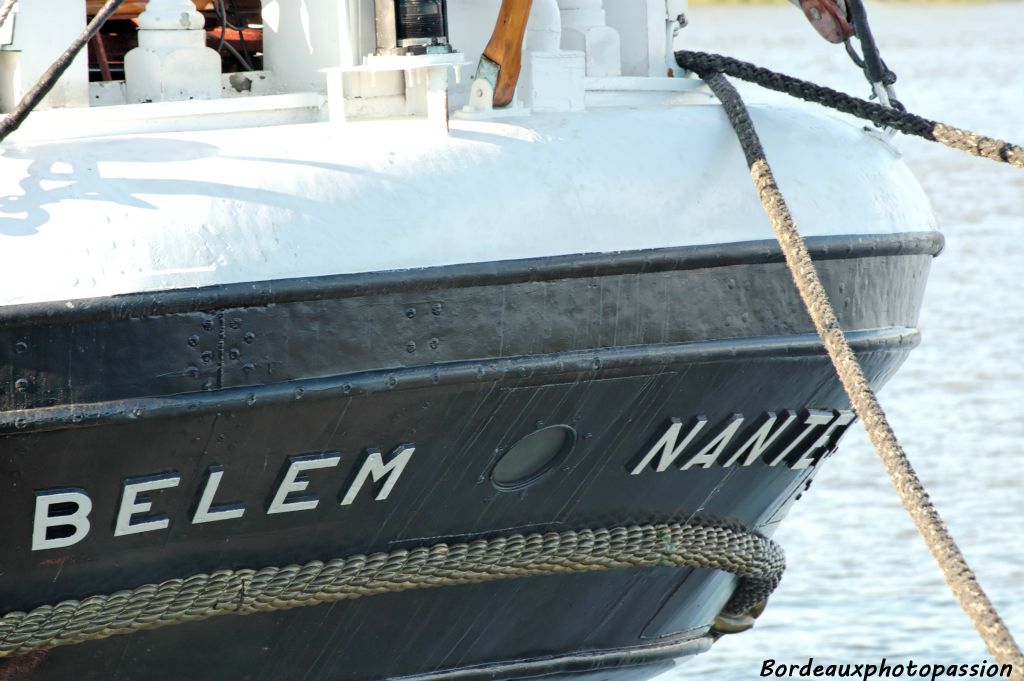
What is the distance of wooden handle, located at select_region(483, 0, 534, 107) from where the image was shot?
14.9 ft

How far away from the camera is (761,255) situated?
4559 millimetres

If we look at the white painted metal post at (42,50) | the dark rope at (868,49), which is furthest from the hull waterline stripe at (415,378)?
the white painted metal post at (42,50)

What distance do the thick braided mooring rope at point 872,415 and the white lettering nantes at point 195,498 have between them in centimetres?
102

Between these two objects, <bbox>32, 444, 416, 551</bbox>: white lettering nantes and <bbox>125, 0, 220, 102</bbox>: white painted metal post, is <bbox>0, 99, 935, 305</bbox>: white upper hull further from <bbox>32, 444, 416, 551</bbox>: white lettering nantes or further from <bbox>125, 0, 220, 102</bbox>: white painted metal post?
<bbox>32, 444, 416, 551</bbox>: white lettering nantes

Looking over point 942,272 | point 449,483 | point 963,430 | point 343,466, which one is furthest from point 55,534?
point 942,272

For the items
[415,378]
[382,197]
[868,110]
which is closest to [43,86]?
[382,197]

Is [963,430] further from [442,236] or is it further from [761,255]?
[442,236]

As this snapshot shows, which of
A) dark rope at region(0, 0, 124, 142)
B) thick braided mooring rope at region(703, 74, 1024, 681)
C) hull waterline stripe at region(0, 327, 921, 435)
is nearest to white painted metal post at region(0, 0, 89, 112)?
dark rope at region(0, 0, 124, 142)

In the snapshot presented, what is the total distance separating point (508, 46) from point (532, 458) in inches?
41.1

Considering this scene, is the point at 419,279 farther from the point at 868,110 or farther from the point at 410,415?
the point at 868,110

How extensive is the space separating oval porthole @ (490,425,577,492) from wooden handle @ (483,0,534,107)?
33.7 inches

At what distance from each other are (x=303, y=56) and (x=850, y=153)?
4.90 feet

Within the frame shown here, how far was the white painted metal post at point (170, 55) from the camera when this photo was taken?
14.8 feet

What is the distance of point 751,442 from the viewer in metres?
4.90
